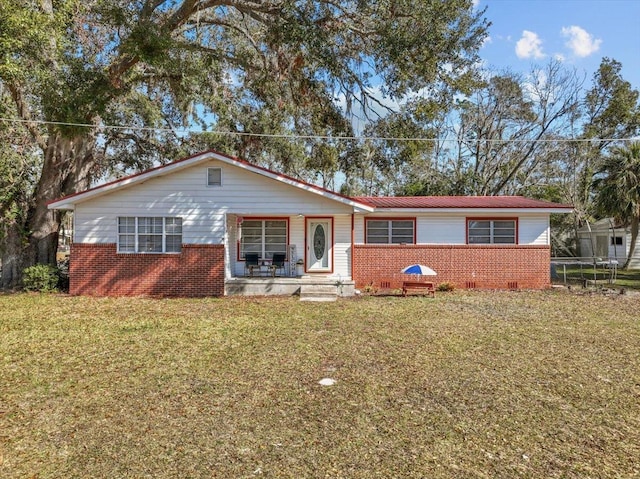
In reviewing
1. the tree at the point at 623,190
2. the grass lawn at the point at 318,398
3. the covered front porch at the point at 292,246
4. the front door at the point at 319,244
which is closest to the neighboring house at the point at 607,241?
the tree at the point at 623,190

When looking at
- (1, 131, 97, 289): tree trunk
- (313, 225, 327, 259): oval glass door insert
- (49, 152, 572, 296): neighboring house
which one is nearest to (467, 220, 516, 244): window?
(49, 152, 572, 296): neighboring house

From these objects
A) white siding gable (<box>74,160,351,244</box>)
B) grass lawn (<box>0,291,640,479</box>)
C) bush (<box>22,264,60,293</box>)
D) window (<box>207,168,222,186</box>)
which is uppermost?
window (<box>207,168,222,186</box>)

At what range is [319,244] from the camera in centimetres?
1577

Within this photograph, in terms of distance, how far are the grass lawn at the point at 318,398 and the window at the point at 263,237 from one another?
6.12 m

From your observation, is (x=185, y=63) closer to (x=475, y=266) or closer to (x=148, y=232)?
(x=148, y=232)

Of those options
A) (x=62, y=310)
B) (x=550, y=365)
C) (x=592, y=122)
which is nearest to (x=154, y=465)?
(x=550, y=365)

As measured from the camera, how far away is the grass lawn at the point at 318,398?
3695 millimetres

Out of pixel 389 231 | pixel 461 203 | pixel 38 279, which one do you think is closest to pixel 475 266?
pixel 461 203

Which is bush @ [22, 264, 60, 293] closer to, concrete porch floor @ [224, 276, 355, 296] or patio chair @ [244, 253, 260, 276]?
concrete porch floor @ [224, 276, 355, 296]

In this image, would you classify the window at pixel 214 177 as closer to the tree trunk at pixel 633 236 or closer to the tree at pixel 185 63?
the tree at pixel 185 63

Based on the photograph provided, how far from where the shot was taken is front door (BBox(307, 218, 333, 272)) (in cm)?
1567

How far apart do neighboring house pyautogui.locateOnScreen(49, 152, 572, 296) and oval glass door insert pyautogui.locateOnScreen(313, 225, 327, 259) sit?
0.12 ft

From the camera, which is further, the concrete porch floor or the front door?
the front door

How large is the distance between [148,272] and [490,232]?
1207 centimetres
